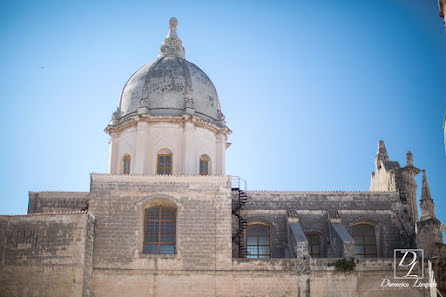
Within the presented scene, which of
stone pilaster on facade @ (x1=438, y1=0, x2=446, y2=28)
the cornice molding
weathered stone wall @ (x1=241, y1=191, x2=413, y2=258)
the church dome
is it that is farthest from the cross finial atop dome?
stone pilaster on facade @ (x1=438, y1=0, x2=446, y2=28)

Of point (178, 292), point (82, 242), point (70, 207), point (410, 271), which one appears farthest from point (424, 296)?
point (70, 207)

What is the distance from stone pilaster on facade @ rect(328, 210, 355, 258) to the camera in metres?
31.0

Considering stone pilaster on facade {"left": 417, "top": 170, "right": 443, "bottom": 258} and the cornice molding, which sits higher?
the cornice molding

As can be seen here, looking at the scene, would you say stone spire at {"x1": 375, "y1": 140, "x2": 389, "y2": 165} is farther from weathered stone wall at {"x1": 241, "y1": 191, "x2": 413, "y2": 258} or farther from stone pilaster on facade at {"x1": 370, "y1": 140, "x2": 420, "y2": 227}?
weathered stone wall at {"x1": 241, "y1": 191, "x2": 413, "y2": 258}

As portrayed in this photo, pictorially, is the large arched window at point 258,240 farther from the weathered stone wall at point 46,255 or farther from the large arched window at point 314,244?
the weathered stone wall at point 46,255

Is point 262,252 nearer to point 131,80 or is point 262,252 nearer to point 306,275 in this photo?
point 306,275

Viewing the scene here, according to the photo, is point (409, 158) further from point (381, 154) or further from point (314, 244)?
point (314, 244)

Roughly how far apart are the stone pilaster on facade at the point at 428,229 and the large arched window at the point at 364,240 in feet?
10.3

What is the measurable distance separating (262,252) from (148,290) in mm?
7478

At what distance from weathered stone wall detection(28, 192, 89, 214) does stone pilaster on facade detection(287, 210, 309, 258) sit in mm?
11760

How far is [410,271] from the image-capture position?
3144 cm

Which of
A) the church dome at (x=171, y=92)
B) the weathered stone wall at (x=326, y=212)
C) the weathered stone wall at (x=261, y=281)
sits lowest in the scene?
the weathered stone wall at (x=261, y=281)

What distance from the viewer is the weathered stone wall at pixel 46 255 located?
28.1 meters

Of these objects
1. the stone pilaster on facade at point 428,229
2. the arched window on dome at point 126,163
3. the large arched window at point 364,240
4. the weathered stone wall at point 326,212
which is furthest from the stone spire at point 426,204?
the arched window on dome at point 126,163
